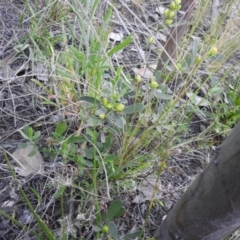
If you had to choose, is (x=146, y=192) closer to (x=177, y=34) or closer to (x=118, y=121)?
(x=118, y=121)

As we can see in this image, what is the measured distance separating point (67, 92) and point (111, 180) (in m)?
0.31

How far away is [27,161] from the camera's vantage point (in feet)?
3.69

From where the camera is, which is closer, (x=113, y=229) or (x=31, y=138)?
(x=113, y=229)

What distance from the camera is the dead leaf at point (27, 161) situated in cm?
110

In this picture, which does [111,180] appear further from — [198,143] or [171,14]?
[171,14]

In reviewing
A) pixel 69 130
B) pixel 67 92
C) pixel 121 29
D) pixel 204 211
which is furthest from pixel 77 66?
pixel 204 211

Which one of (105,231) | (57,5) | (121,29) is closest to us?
(105,231)

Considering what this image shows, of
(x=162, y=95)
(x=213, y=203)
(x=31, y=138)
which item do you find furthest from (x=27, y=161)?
(x=213, y=203)

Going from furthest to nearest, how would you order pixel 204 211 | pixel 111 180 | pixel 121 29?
pixel 121 29 → pixel 111 180 → pixel 204 211

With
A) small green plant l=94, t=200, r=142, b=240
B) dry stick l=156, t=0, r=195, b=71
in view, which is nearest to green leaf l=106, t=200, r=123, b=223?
small green plant l=94, t=200, r=142, b=240

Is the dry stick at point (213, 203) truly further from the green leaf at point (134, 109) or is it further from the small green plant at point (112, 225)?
the green leaf at point (134, 109)

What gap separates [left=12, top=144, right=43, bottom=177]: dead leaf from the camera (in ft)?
3.61

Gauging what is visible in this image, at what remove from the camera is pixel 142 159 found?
1.07m

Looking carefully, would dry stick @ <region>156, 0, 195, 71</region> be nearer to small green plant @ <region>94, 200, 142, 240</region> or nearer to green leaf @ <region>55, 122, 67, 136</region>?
green leaf @ <region>55, 122, 67, 136</region>
